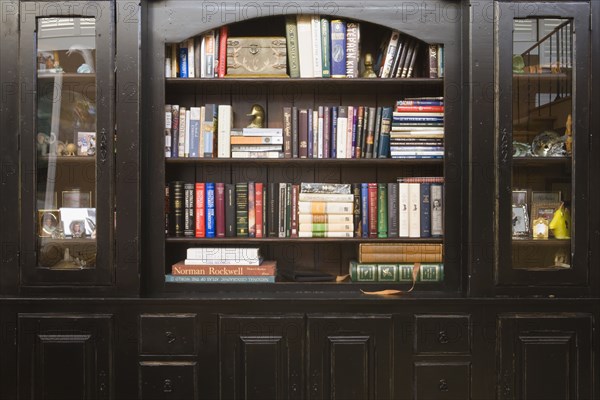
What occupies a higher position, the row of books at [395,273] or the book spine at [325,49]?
the book spine at [325,49]

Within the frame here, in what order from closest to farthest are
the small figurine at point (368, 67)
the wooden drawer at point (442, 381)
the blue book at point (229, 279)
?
the wooden drawer at point (442, 381), the blue book at point (229, 279), the small figurine at point (368, 67)

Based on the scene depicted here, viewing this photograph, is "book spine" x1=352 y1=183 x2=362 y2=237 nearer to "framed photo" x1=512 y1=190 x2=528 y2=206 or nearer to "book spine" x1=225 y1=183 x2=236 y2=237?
"book spine" x1=225 y1=183 x2=236 y2=237

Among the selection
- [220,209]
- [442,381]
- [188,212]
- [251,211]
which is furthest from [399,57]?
[442,381]

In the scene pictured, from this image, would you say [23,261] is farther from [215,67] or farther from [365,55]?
[365,55]

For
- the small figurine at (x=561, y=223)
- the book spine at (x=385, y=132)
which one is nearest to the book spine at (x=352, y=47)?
the book spine at (x=385, y=132)

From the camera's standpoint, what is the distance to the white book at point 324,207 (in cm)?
250

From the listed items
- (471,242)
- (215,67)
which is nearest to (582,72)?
(471,242)

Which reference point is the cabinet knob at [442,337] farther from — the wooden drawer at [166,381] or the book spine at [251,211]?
the wooden drawer at [166,381]

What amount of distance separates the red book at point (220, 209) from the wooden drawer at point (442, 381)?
1150 millimetres

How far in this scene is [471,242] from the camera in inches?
A: 90.2

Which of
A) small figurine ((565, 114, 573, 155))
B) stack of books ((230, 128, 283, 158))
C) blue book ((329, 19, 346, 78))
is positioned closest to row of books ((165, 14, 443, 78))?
blue book ((329, 19, 346, 78))

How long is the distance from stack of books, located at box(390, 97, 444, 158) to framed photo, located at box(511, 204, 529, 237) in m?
0.44

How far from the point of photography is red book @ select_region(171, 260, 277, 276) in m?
2.44

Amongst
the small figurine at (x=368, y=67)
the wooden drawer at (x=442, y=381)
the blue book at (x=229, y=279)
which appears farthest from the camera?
the small figurine at (x=368, y=67)
